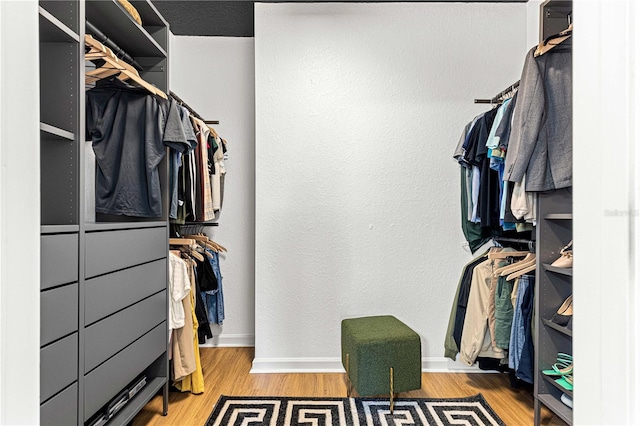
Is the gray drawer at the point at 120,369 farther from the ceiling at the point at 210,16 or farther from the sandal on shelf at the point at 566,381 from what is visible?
the ceiling at the point at 210,16

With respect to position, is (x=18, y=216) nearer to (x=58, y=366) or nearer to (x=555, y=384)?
(x=58, y=366)

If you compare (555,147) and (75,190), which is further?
(555,147)

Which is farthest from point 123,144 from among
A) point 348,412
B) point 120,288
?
point 348,412

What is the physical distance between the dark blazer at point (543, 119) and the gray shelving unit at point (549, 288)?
0.13 metres

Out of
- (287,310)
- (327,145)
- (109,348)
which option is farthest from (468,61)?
(109,348)

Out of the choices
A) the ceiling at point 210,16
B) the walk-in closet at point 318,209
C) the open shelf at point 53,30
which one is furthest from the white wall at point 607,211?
the ceiling at point 210,16

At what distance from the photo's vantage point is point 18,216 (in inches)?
20.1

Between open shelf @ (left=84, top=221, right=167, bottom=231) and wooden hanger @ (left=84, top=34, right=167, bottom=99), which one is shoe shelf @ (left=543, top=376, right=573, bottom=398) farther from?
wooden hanger @ (left=84, top=34, right=167, bottom=99)

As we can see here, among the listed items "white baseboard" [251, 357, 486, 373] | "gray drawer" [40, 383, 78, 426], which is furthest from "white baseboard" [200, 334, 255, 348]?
"gray drawer" [40, 383, 78, 426]

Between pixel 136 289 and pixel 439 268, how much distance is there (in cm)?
209

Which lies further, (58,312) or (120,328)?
(120,328)

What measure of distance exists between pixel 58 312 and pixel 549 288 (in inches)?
87.2

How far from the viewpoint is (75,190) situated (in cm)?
165

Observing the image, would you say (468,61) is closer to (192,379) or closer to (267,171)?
(267,171)
